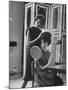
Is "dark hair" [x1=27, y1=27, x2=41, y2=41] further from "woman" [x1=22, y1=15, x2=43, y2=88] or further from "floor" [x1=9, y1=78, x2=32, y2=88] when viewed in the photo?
"floor" [x1=9, y1=78, x2=32, y2=88]

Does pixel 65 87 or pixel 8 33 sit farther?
pixel 65 87

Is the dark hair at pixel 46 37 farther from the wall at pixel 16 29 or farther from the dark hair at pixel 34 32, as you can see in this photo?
the wall at pixel 16 29

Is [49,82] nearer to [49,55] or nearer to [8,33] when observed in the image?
[49,55]

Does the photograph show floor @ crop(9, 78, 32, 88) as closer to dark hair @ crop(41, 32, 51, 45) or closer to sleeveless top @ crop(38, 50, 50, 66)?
sleeveless top @ crop(38, 50, 50, 66)

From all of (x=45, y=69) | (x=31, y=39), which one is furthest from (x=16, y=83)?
(x=31, y=39)

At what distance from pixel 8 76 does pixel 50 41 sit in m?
0.57

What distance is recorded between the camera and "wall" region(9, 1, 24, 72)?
164 centimetres

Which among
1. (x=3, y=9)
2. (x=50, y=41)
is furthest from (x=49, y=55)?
(x=3, y=9)

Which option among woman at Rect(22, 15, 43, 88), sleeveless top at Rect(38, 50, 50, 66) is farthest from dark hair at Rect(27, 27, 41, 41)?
sleeveless top at Rect(38, 50, 50, 66)

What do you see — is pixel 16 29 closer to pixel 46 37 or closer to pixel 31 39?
pixel 31 39

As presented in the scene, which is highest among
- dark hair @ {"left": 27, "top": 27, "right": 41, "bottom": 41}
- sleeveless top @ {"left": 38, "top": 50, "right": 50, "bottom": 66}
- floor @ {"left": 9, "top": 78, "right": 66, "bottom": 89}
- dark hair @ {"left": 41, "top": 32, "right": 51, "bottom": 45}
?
dark hair @ {"left": 27, "top": 27, "right": 41, "bottom": 41}

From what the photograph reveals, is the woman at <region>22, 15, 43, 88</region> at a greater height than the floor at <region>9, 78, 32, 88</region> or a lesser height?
greater

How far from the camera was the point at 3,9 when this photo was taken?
5.40 ft

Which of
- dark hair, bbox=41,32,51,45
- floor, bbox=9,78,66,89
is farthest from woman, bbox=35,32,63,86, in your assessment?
floor, bbox=9,78,66,89
